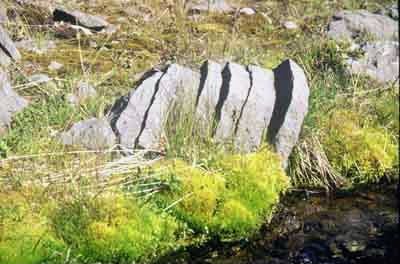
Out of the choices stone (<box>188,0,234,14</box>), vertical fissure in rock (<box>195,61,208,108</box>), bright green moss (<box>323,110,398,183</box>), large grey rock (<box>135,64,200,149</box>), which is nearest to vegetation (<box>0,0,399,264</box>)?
bright green moss (<box>323,110,398,183</box>)

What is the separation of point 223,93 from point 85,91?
1.33 m

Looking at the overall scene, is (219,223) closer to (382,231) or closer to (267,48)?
(382,231)

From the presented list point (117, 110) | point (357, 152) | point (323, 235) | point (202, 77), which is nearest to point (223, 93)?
point (202, 77)

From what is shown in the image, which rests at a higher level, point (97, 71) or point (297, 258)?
point (97, 71)

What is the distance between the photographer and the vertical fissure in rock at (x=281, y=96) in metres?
7.15

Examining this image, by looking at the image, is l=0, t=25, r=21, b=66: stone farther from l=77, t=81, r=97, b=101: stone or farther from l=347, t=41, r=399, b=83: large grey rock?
l=347, t=41, r=399, b=83: large grey rock

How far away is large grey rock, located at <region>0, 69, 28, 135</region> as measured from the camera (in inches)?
273

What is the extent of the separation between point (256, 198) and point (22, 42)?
3885 millimetres

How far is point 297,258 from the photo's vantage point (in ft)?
20.0

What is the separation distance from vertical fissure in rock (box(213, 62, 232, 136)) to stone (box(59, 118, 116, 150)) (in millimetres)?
925

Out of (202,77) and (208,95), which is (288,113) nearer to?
(208,95)

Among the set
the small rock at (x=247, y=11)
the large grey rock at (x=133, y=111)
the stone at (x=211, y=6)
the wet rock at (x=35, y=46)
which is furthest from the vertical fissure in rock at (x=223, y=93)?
the small rock at (x=247, y=11)

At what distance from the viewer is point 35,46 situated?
9.07 metres

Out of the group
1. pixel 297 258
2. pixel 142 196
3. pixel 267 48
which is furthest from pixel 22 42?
pixel 297 258
